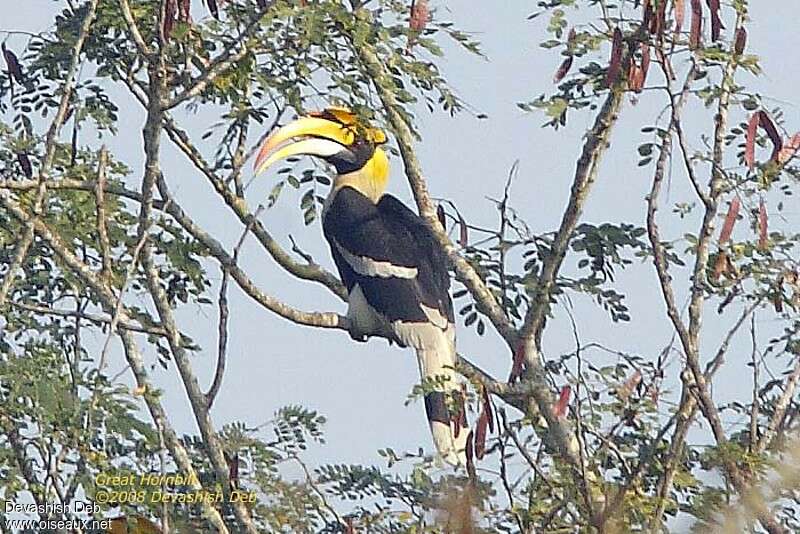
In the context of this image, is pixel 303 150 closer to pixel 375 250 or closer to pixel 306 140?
pixel 306 140

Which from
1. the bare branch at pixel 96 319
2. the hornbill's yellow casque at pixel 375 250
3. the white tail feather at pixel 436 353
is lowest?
the bare branch at pixel 96 319

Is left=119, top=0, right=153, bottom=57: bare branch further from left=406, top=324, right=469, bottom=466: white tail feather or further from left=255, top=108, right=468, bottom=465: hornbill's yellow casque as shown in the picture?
left=406, top=324, right=469, bottom=466: white tail feather

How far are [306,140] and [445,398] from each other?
1872 mm

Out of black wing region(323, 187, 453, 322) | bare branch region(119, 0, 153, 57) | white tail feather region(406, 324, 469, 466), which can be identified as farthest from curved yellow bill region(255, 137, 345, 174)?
bare branch region(119, 0, 153, 57)

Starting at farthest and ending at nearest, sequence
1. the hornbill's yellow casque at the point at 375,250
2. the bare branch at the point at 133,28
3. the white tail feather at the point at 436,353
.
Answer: the hornbill's yellow casque at the point at 375,250 < the white tail feather at the point at 436,353 < the bare branch at the point at 133,28

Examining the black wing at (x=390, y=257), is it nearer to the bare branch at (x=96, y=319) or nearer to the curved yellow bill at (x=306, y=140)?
the curved yellow bill at (x=306, y=140)

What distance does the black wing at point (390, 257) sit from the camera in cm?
568

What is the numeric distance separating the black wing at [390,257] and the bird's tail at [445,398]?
0.14m

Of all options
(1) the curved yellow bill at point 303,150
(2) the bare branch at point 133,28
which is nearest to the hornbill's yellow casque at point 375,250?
(1) the curved yellow bill at point 303,150

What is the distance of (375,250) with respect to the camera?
19.1ft

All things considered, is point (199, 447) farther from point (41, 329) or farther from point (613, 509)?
point (613, 509)

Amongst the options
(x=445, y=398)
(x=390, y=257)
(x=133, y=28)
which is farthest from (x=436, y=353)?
(x=133, y=28)

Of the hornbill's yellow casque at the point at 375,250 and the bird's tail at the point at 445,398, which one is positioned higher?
the hornbill's yellow casque at the point at 375,250

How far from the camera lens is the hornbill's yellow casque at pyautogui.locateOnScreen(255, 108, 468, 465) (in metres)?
5.45
